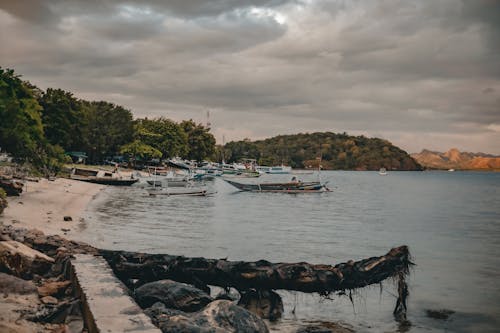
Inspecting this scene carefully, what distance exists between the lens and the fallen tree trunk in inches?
478

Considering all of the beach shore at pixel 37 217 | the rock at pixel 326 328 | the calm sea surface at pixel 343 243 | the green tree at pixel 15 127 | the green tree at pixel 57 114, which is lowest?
the calm sea surface at pixel 343 243

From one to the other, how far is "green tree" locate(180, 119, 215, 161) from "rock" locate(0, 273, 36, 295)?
5084 inches

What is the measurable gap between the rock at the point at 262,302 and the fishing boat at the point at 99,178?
5788 centimetres

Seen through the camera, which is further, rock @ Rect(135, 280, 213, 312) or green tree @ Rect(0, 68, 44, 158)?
green tree @ Rect(0, 68, 44, 158)

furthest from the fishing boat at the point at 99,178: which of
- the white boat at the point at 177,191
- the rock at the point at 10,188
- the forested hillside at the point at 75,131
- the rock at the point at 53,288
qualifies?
the rock at the point at 53,288

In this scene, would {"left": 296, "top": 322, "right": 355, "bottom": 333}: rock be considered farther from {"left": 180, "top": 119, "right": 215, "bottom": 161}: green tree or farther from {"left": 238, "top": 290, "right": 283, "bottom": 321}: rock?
Answer: {"left": 180, "top": 119, "right": 215, "bottom": 161}: green tree

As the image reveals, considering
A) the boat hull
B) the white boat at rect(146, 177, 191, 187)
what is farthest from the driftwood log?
the boat hull

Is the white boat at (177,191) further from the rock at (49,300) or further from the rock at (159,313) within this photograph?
the rock at (159,313)

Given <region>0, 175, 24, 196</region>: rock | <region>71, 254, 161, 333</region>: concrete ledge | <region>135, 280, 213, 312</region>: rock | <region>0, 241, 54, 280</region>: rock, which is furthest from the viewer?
<region>0, 175, 24, 196</region>: rock

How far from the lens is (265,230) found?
111 feet

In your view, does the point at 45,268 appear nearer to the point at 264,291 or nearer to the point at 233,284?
the point at 233,284

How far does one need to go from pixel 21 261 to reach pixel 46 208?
2276 cm

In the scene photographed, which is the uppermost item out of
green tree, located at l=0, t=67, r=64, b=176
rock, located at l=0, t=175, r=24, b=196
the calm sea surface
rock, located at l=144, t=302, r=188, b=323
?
green tree, located at l=0, t=67, r=64, b=176

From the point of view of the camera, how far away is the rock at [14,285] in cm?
1034
